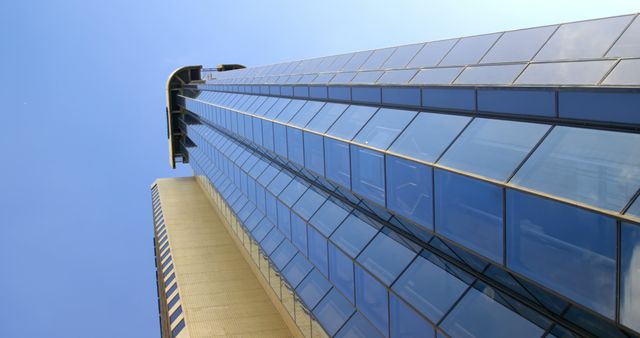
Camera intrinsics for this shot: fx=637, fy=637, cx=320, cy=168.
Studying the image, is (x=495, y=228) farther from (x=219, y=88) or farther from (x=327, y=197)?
(x=219, y=88)

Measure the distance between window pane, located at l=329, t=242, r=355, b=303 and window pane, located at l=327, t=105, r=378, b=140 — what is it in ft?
A: 11.3

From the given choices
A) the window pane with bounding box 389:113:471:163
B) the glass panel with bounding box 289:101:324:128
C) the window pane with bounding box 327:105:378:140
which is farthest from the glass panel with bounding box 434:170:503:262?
the glass panel with bounding box 289:101:324:128

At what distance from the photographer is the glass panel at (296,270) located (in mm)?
22919

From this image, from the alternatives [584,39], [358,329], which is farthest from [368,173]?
[584,39]

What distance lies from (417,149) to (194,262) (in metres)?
26.0

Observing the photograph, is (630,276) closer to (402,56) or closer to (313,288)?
(313,288)

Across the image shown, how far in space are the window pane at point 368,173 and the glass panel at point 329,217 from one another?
183 cm

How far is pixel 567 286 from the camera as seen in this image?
888cm

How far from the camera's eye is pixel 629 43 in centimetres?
1150

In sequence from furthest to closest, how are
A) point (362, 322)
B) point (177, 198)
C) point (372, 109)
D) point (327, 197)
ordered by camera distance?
point (177, 198), point (327, 197), point (372, 109), point (362, 322)

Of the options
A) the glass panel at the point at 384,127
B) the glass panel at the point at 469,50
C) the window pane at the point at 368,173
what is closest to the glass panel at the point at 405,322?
the window pane at the point at 368,173

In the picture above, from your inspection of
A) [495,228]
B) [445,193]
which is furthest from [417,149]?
[495,228]

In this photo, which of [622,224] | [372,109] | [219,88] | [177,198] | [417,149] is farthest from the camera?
[177,198]

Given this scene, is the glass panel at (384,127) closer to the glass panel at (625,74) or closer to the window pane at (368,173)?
the window pane at (368,173)
